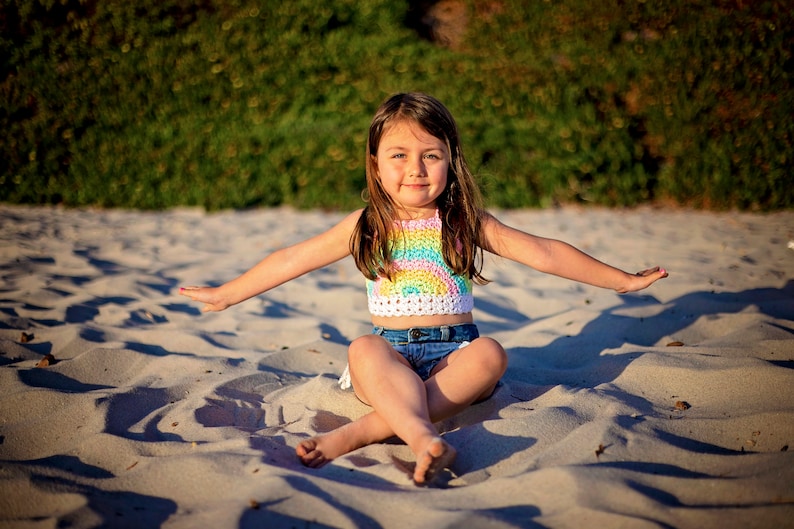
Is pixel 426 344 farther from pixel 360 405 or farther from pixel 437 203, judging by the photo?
pixel 437 203

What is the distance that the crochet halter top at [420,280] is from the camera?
8.30 feet

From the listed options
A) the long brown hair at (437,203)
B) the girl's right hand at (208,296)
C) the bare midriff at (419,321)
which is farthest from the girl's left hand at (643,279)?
the girl's right hand at (208,296)

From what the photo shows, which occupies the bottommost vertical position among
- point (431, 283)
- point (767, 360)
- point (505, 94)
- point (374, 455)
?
point (374, 455)

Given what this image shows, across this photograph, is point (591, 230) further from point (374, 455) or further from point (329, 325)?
point (374, 455)

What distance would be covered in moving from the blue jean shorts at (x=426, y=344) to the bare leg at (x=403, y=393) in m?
0.10

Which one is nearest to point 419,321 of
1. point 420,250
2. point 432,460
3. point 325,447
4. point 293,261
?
point 420,250

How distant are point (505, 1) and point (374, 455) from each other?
7.01 meters

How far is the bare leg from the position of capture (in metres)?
2.06

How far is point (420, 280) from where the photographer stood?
254 cm

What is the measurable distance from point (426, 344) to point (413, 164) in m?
0.69

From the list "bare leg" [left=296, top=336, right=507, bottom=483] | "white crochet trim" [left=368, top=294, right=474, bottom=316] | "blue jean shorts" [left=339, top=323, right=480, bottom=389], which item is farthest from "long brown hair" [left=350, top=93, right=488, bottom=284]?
"bare leg" [left=296, top=336, right=507, bottom=483]

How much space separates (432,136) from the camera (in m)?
2.49

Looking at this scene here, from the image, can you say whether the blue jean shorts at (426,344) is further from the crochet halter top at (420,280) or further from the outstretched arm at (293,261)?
the outstretched arm at (293,261)

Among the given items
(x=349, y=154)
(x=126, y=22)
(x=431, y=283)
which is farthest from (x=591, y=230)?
(x=126, y=22)
